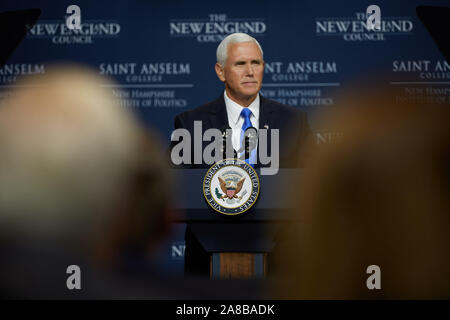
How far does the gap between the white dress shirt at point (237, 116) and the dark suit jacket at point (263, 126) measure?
0.07ft

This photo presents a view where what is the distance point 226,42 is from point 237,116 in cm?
42

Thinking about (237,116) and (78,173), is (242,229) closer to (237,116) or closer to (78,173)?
(237,116)

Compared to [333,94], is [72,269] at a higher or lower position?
lower

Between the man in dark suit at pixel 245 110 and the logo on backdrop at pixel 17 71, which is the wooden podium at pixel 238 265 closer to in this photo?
the man in dark suit at pixel 245 110

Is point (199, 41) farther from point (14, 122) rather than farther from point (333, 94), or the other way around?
point (14, 122)

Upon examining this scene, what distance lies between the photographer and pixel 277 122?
2.94 m

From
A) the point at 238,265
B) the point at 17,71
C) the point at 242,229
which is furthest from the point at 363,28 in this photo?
the point at 17,71

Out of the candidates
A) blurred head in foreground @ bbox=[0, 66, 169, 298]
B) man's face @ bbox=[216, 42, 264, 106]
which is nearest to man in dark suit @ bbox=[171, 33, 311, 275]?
man's face @ bbox=[216, 42, 264, 106]

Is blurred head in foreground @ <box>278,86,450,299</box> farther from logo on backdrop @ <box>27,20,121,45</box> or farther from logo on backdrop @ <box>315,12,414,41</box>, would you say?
logo on backdrop @ <box>27,20,121,45</box>

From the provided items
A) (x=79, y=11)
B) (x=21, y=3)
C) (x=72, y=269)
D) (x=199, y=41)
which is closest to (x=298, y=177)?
(x=199, y=41)

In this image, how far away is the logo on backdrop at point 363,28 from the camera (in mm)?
2986

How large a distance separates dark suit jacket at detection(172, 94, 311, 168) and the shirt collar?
2 centimetres

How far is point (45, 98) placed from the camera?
2979 millimetres
